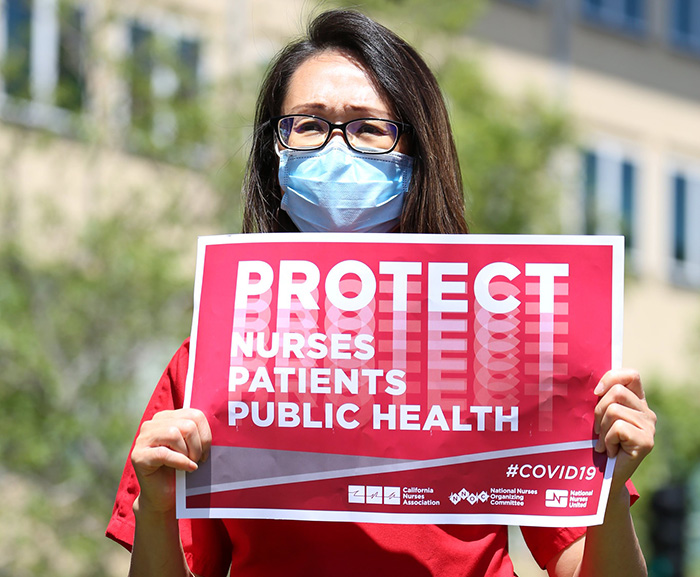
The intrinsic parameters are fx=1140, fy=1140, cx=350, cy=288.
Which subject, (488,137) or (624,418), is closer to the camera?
(624,418)

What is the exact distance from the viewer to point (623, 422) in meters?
1.95

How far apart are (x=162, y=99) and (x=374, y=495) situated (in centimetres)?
646

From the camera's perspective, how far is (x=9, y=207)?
25.8 feet

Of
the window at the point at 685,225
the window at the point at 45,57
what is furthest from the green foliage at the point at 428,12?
the window at the point at 685,225

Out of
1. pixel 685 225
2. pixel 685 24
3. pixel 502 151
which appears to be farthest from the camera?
pixel 685 24

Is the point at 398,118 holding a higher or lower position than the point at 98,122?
lower

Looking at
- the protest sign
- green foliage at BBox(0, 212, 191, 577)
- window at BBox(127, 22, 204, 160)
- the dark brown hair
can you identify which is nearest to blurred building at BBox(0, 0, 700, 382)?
window at BBox(127, 22, 204, 160)

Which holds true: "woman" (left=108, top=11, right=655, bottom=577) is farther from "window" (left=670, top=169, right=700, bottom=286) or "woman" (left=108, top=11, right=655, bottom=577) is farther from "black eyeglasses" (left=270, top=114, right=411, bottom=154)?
"window" (left=670, top=169, right=700, bottom=286)

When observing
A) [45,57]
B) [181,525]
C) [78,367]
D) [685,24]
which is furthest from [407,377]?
[685,24]

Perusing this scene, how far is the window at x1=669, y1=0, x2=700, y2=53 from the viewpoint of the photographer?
1906 centimetres

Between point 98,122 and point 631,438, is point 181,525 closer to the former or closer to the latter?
point 631,438

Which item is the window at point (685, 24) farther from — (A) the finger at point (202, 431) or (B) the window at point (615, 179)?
(A) the finger at point (202, 431)

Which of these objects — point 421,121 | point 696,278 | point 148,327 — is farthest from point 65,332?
point 696,278

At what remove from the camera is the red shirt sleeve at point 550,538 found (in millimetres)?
2102
